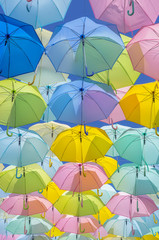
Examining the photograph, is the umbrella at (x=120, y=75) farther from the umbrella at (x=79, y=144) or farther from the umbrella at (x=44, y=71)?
the umbrella at (x=79, y=144)

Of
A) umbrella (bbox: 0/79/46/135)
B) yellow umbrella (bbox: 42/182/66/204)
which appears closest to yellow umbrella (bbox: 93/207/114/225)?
yellow umbrella (bbox: 42/182/66/204)

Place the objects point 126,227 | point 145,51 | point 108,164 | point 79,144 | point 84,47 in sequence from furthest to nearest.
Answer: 1. point 126,227
2. point 108,164
3. point 79,144
4. point 145,51
5. point 84,47

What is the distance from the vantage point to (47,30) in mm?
9367

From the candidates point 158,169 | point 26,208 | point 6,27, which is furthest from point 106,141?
point 6,27

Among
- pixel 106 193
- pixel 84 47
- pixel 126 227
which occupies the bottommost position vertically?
pixel 126 227

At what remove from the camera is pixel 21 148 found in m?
10.2

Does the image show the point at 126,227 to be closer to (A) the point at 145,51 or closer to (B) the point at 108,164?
(B) the point at 108,164

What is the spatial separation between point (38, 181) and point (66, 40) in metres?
4.44

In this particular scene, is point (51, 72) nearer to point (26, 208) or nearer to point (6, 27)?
point (6, 27)

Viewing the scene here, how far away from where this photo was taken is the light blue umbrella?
397 inches

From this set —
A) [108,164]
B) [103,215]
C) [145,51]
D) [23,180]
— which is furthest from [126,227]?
[145,51]

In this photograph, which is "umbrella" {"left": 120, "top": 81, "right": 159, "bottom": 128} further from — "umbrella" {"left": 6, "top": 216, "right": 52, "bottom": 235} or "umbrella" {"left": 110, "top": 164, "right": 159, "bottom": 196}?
"umbrella" {"left": 6, "top": 216, "right": 52, "bottom": 235}

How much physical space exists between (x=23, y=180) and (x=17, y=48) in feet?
14.3

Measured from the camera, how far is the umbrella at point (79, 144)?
10.0 meters
